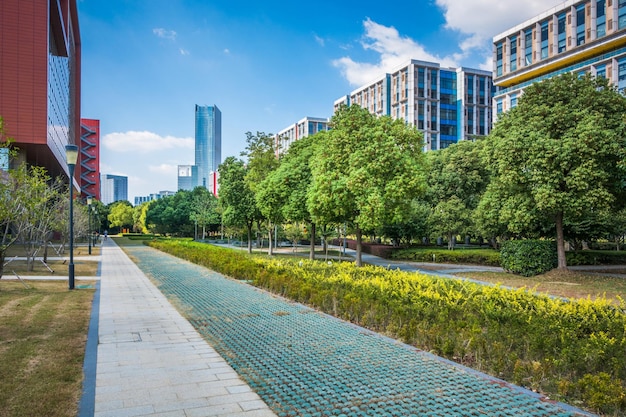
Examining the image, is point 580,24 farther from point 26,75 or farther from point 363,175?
point 26,75

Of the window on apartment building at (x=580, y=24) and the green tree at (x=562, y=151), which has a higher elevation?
the window on apartment building at (x=580, y=24)

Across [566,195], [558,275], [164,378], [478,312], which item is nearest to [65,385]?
[164,378]

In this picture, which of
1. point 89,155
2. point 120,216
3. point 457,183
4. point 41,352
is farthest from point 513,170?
point 89,155

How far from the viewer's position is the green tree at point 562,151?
16.3 metres

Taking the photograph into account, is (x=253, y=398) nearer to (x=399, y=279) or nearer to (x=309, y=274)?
(x=399, y=279)

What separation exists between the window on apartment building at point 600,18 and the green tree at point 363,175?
43.4 m

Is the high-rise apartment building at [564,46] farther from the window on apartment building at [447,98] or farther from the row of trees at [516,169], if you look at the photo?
the row of trees at [516,169]

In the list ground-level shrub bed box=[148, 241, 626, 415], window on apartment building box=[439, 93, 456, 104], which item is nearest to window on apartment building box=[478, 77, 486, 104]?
window on apartment building box=[439, 93, 456, 104]

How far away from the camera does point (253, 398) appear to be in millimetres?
5043

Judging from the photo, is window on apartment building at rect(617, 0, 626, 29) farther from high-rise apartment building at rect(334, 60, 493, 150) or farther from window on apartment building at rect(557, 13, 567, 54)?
high-rise apartment building at rect(334, 60, 493, 150)

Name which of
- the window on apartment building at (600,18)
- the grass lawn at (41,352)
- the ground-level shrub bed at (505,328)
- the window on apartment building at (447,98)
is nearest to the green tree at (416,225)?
the ground-level shrub bed at (505,328)

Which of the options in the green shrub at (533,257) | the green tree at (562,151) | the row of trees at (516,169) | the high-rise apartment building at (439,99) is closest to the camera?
the green tree at (562,151)

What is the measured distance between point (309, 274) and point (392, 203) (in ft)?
24.0

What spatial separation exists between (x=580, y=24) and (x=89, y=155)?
101279mm
